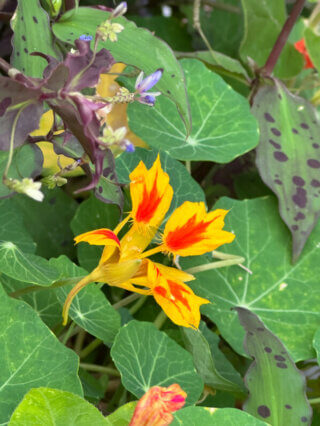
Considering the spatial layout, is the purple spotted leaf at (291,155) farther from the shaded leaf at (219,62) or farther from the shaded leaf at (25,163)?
the shaded leaf at (25,163)

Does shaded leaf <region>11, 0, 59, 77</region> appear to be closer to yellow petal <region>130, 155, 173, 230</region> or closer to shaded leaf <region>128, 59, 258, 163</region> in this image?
yellow petal <region>130, 155, 173, 230</region>

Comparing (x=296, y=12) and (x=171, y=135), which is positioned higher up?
(x=296, y=12)

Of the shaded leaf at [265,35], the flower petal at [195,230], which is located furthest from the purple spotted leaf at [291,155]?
the flower petal at [195,230]

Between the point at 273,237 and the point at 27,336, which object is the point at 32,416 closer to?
the point at 27,336

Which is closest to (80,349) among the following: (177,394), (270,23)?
(177,394)

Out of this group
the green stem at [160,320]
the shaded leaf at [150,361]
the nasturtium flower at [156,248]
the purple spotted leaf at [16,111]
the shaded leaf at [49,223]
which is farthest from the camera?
the shaded leaf at [49,223]

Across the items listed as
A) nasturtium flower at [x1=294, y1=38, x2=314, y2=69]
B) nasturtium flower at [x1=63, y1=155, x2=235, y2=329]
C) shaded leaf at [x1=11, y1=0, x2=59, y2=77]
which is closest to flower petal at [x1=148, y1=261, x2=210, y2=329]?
Answer: nasturtium flower at [x1=63, y1=155, x2=235, y2=329]

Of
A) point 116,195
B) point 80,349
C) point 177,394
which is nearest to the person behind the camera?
point 177,394
